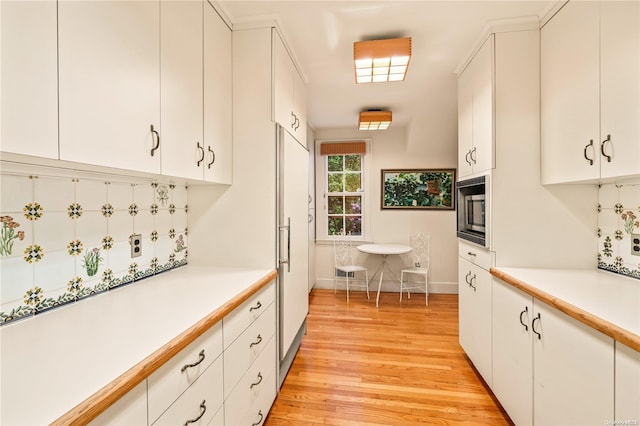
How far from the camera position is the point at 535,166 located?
186 cm

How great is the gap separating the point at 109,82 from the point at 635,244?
2595 mm

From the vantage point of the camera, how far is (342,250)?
14.5 feet

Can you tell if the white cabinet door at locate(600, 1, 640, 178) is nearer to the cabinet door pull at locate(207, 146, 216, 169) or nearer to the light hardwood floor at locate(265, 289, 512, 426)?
the light hardwood floor at locate(265, 289, 512, 426)

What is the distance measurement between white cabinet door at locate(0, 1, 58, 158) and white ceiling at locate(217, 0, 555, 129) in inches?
46.3

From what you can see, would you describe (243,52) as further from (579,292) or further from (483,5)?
(579,292)

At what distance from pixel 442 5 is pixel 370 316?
117 inches

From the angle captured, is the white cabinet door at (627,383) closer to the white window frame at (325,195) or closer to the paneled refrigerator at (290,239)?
the paneled refrigerator at (290,239)

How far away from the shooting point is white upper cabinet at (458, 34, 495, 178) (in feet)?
6.28

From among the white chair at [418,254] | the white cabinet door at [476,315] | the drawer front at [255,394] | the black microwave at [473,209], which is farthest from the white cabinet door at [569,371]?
the white chair at [418,254]

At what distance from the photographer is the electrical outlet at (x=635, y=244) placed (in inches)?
61.2

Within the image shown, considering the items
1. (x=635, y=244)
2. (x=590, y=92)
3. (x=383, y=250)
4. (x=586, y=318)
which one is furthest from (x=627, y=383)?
(x=383, y=250)

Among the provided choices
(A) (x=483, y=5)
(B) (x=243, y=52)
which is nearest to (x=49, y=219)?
(B) (x=243, y=52)

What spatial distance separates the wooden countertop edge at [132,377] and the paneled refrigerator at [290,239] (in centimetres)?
84

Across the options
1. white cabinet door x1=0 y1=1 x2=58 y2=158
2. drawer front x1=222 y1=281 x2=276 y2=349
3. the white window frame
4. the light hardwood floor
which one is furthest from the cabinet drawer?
white cabinet door x1=0 y1=1 x2=58 y2=158
